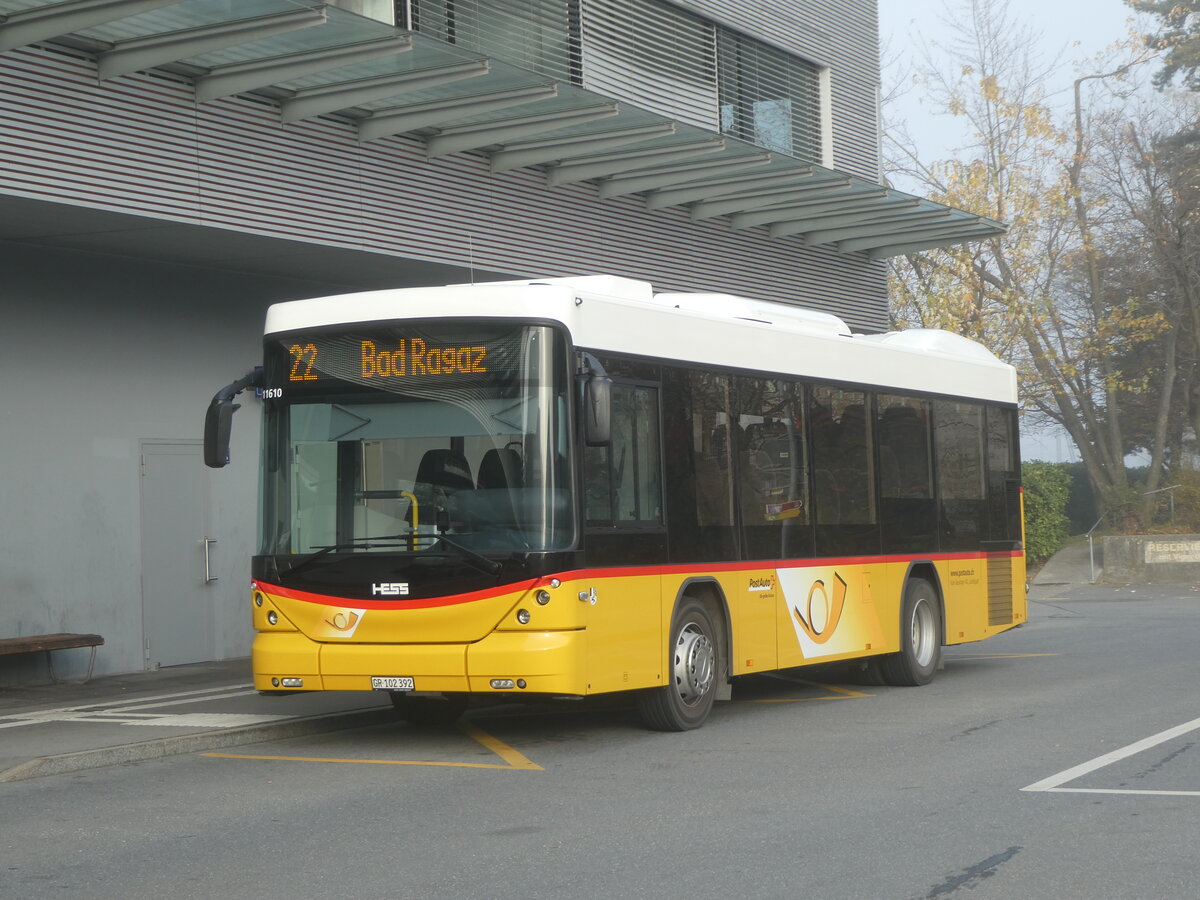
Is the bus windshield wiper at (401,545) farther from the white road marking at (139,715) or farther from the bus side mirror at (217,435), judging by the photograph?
the white road marking at (139,715)

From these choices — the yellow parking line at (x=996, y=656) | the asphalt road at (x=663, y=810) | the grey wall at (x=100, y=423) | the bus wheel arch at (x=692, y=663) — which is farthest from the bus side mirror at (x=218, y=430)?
the yellow parking line at (x=996, y=656)

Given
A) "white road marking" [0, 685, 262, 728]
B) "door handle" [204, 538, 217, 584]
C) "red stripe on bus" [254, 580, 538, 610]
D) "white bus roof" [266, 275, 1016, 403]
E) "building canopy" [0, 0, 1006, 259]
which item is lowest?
"white road marking" [0, 685, 262, 728]

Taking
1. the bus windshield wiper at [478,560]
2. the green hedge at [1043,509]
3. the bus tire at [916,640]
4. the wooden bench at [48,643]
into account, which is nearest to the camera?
the bus windshield wiper at [478,560]

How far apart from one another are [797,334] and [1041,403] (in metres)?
31.4

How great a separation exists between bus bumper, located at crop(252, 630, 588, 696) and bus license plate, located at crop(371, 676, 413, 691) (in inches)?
1.1

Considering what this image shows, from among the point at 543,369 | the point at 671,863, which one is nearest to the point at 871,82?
the point at 543,369

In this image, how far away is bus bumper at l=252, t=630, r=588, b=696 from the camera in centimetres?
996

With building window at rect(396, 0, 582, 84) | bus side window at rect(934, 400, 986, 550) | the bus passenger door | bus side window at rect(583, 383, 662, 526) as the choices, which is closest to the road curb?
the bus passenger door

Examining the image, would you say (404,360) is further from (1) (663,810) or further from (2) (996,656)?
(2) (996,656)

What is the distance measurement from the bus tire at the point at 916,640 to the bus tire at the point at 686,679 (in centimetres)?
345

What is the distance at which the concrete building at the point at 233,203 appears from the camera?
13.0m

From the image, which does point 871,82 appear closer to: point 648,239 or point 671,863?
point 648,239

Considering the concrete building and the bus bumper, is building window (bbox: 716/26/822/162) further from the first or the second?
the bus bumper

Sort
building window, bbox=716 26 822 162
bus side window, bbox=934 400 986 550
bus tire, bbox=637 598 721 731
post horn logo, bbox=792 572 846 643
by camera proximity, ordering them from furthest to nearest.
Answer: building window, bbox=716 26 822 162 < bus side window, bbox=934 400 986 550 < post horn logo, bbox=792 572 846 643 < bus tire, bbox=637 598 721 731
